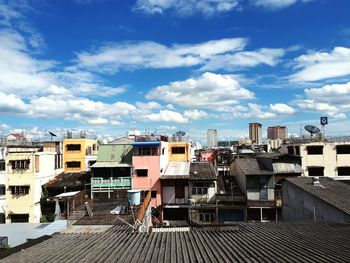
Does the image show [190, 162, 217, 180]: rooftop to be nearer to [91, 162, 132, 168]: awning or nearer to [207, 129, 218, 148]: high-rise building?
[91, 162, 132, 168]: awning

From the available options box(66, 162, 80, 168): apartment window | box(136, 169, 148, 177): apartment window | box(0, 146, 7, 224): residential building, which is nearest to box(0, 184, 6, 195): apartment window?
box(0, 146, 7, 224): residential building

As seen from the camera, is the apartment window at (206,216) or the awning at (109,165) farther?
the awning at (109,165)

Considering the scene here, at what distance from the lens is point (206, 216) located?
126 ft

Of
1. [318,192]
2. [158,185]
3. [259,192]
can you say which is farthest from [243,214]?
[318,192]

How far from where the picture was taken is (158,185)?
41719mm

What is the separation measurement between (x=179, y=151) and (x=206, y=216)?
57.4ft

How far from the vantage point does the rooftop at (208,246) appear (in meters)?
9.98

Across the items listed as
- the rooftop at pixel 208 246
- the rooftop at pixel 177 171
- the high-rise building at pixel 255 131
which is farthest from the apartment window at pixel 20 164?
the high-rise building at pixel 255 131

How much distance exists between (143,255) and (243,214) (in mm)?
29695

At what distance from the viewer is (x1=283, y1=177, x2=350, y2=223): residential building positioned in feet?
63.9

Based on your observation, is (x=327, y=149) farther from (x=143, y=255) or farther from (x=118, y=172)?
(x=143, y=255)

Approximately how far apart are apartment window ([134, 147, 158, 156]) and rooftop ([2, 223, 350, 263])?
2711 cm

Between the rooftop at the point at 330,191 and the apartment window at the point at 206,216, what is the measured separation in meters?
12.1

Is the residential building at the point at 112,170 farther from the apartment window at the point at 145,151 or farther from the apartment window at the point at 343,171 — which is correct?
the apartment window at the point at 343,171
